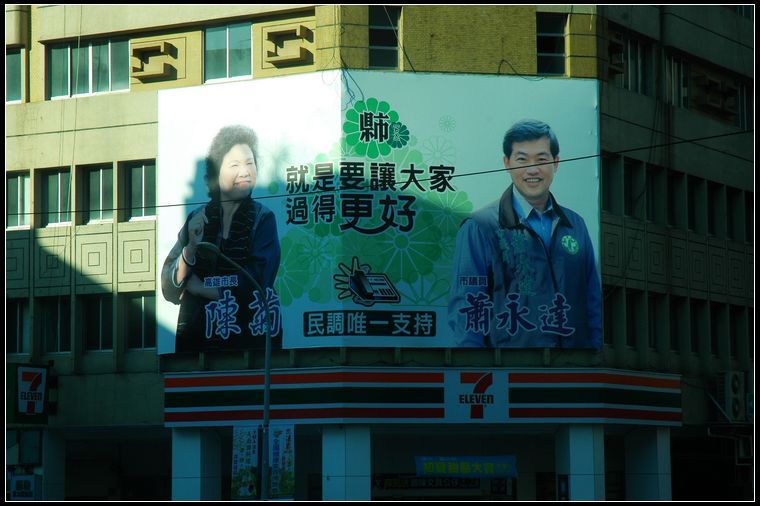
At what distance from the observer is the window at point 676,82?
131 ft

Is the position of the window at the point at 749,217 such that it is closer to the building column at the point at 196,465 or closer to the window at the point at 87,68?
the building column at the point at 196,465

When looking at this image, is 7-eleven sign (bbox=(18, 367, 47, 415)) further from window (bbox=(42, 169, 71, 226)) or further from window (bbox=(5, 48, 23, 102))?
window (bbox=(5, 48, 23, 102))

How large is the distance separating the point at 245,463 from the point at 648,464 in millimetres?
12134

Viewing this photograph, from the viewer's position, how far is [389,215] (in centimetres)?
3500

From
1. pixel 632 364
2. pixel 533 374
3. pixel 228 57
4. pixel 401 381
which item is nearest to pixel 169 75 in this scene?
pixel 228 57

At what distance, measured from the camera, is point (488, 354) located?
35.1 metres

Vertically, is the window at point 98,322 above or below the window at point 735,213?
below

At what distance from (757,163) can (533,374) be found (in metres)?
11.5

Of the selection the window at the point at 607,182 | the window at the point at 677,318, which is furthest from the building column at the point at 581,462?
the window at the point at 607,182

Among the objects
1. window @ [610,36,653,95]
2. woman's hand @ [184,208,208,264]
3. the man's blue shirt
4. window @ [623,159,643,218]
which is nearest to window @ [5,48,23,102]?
woman's hand @ [184,208,208,264]

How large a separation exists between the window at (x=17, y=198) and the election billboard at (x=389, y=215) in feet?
18.8

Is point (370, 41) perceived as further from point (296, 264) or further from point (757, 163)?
point (757, 163)

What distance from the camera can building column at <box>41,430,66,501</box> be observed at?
37.2m

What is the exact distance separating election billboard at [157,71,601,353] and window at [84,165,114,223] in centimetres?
276
